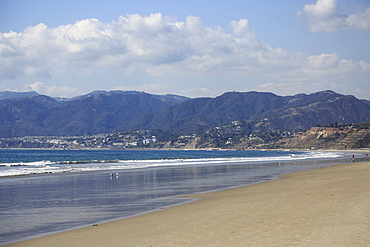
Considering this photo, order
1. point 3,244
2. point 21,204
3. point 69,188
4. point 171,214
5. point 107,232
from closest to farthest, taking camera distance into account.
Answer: point 3,244 < point 107,232 < point 171,214 < point 21,204 < point 69,188

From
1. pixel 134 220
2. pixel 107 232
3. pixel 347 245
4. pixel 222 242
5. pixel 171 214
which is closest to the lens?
pixel 347 245

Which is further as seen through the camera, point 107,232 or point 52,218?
point 52,218

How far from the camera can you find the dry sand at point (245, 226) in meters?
11.9

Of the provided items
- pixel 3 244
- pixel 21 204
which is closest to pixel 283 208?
pixel 3 244

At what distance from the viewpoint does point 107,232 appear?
48.2 ft

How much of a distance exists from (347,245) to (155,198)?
49.2ft

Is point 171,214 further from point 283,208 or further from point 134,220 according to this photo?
point 283,208

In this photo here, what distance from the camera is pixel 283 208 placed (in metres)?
17.5

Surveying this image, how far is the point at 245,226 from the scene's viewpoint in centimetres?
1409

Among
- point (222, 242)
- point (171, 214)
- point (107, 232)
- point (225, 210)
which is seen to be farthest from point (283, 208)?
point (107, 232)

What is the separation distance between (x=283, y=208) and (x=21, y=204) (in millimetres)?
13918

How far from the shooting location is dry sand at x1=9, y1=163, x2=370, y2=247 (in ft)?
38.9

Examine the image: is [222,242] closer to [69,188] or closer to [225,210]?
[225,210]

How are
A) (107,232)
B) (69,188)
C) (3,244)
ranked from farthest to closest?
(69,188)
(107,232)
(3,244)
